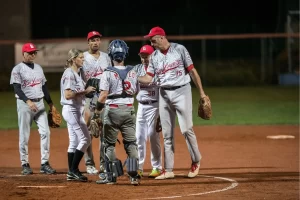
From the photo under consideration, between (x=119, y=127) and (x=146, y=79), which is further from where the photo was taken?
(x=146, y=79)

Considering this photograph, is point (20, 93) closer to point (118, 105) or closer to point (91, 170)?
point (91, 170)

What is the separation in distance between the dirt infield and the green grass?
8.80 ft

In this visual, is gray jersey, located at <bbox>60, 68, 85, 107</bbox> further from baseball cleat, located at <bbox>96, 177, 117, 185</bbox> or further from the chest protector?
baseball cleat, located at <bbox>96, 177, 117, 185</bbox>

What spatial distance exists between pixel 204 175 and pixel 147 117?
1.26m

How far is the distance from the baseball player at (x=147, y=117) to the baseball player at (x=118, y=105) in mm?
964

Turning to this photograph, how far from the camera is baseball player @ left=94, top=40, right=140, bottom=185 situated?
30.7 feet

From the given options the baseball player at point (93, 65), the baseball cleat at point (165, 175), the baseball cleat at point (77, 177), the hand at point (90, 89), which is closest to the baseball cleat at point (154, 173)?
the baseball cleat at point (165, 175)

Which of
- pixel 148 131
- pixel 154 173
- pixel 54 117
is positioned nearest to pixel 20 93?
pixel 54 117

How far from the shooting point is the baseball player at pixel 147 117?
34.4ft

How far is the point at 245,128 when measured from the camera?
17156mm

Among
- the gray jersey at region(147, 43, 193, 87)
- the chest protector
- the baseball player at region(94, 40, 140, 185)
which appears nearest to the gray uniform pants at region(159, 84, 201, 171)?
the gray jersey at region(147, 43, 193, 87)

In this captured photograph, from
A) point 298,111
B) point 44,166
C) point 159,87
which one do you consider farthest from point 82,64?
point 298,111

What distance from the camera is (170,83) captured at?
33.1 ft

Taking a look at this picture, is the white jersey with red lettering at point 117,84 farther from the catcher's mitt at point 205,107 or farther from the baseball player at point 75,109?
the catcher's mitt at point 205,107
